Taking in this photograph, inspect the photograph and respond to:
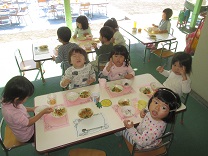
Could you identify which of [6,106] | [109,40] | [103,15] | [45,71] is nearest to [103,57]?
[109,40]

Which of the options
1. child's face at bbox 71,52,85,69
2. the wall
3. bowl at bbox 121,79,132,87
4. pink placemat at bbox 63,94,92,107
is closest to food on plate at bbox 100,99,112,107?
pink placemat at bbox 63,94,92,107

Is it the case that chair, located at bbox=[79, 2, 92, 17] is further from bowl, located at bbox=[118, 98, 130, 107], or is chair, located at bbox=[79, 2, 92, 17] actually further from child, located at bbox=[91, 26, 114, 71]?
bowl, located at bbox=[118, 98, 130, 107]

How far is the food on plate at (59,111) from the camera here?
2016 mm

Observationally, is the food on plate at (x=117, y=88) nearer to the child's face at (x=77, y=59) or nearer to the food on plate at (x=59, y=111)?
the child's face at (x=77, y=59)

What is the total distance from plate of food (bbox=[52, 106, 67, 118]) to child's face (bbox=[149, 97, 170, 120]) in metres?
0.98

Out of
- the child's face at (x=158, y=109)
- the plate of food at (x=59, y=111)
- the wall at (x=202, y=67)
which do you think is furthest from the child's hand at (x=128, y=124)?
the wall at (x=202, y=67)

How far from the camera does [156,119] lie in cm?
184

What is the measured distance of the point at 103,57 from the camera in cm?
354

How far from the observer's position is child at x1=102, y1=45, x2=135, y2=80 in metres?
2.70

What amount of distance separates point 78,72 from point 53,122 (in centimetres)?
96

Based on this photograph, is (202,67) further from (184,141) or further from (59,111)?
(59,111)

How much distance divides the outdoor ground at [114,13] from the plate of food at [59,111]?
5071 mm

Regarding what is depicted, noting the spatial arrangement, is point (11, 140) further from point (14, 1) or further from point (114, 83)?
point (14, 1)

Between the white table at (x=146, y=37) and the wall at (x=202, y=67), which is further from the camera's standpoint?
the white table at (x=146, y=37)
